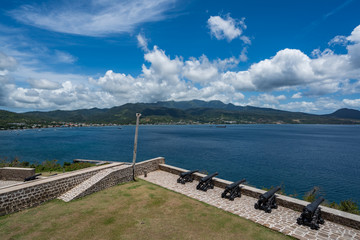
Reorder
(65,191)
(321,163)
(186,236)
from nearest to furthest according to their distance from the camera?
(186,236) < (65,191) < (321,163)

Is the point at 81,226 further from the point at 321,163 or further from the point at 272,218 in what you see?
the point at 321,163

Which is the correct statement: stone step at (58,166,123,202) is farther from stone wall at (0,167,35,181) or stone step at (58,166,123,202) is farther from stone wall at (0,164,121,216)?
stone wall at (0,167,35,181)

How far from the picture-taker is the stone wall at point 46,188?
8.45 meters

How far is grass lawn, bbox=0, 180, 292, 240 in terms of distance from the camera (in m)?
7.02

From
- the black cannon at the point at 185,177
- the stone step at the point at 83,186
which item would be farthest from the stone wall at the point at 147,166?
the black cannon at the point at 185,177

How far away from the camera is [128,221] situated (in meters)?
7.99

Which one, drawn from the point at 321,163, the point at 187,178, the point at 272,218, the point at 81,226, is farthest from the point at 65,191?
the point at 321,163

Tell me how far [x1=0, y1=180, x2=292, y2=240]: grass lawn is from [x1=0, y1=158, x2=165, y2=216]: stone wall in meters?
0.41

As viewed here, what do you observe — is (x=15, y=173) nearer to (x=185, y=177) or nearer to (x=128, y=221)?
(x=128, y=221)

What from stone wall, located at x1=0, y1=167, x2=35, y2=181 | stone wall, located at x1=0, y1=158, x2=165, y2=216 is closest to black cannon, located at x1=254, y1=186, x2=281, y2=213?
stone wall, located at x1=0, y1=158, x2=165, y2=216

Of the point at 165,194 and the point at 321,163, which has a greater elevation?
the point at 165,194

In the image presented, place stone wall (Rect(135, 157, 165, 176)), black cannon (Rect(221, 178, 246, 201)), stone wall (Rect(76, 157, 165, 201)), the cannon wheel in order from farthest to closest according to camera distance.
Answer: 1. stone wall (Rect(135, 157, 165, 176))
2. stone wall (Rect(76, 157, 165, 201))
3. black cannon (Rect(221, 178, 246, 201))
4. the cannon wheel

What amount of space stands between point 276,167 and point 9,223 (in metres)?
43.5

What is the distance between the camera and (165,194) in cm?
1123
